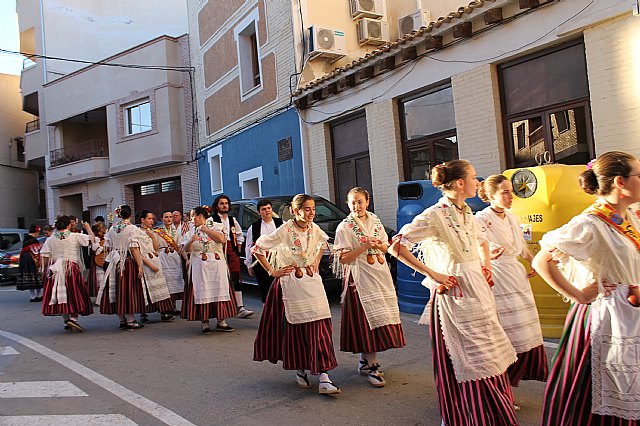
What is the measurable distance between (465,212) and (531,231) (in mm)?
2793

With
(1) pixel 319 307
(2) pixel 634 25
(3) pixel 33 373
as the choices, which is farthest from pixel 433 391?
(2) pixel 634 25

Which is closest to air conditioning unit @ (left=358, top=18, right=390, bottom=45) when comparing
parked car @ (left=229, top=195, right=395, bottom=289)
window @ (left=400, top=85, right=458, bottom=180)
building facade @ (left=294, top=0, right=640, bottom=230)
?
building facade @ (left=294, top=0, right=640, bottom=230)

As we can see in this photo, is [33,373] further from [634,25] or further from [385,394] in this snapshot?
[634,25]

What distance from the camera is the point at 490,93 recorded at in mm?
9398

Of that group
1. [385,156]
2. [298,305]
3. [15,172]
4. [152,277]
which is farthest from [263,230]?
[15,172]

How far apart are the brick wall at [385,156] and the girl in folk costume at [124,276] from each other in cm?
504

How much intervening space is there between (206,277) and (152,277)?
59.1 inches

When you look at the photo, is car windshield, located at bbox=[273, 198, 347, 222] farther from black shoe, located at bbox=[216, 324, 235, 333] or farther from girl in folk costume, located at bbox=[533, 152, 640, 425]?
girl in folk costume, located at bbox=[533, 152, 640, 425]

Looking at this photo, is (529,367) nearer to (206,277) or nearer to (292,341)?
(292,341)

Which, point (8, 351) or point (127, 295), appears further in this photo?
point (127, 295)

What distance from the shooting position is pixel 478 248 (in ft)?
12.5

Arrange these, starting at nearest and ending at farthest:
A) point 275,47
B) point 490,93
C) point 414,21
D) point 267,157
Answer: point 490,93 → point 414,21 → point 275,47 → point 267,157

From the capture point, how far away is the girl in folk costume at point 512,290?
13.9 feet

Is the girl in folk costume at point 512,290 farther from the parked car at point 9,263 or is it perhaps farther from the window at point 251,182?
the parked car at point 9,263
